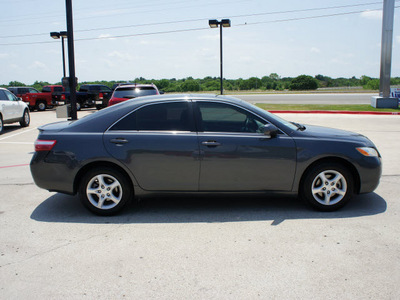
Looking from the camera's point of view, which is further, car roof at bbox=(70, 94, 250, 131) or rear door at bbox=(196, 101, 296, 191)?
car roof at bbox=(70, 94, 250, 131)

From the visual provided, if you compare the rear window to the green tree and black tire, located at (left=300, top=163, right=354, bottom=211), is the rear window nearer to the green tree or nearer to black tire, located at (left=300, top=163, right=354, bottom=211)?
black tire, located at (left=300, top=163, right=354, bottom=211)

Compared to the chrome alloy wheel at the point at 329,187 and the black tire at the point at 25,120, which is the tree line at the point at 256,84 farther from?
the chrome alloy wheel at the point at 329,187

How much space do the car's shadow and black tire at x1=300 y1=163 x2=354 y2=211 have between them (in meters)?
0.14

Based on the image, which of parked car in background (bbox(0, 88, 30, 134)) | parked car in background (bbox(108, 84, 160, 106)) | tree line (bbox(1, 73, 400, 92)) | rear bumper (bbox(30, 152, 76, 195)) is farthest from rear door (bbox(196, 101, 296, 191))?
tree line (bbox(1, 73, 400, 92))

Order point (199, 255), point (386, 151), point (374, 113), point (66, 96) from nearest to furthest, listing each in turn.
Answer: point (199, 255)
point (386, 151)
point (374, 113)
point (66, 96)

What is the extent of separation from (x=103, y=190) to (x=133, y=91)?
9.45 m

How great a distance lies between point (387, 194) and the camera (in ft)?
19.5

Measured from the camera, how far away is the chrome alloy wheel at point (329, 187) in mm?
5105

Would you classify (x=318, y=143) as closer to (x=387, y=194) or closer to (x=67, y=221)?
(x=387, y=194)

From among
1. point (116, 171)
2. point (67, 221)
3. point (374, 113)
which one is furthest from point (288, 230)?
point (374, 113)

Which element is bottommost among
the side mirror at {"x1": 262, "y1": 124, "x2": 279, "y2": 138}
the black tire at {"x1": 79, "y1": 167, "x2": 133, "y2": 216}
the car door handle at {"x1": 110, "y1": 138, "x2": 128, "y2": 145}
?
the black tire at {"x1": 79, "y1": 167, "x2": 133, "y2": 216}

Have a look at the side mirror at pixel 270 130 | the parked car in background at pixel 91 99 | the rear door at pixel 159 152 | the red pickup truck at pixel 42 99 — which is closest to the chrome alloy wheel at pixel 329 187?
the side mirror at pixel 270 130

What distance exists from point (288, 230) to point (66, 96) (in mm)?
24072

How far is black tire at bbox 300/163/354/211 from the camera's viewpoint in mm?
5090
